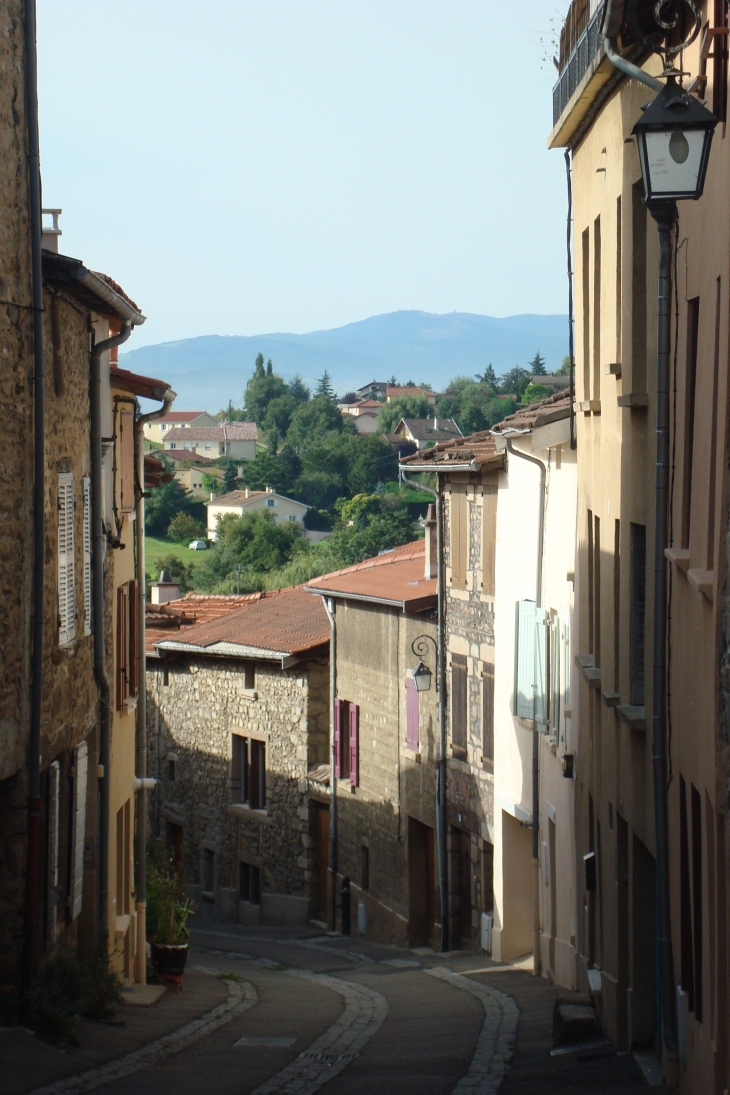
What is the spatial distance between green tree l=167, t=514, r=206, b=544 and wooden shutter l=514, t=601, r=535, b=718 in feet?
365

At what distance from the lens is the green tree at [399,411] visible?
190m

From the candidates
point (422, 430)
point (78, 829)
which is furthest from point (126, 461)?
point (422, 430)

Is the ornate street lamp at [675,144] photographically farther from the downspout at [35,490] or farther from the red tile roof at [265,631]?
the red tile roof at [265,631]

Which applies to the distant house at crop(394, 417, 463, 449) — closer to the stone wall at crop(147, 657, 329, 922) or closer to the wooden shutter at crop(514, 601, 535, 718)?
the stone wall at crop(147, 657, 329, 922)

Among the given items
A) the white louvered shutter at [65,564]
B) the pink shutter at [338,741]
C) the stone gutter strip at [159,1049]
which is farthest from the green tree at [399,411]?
the white louvered shutter at [65,564]

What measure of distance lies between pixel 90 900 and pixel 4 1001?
3056 mm

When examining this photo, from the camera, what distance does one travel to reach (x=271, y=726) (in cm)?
2556

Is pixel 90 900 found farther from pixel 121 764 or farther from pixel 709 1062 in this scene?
pixel 709 1062

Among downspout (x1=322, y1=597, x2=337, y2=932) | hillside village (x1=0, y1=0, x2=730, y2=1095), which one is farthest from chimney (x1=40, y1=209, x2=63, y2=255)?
downspout (x1=322, y1=597, x2=337, y2=932)

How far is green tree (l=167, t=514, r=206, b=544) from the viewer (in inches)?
4973

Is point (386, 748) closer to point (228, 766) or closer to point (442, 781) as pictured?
point (442, 781)

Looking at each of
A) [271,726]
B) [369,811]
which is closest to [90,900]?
[369,811]

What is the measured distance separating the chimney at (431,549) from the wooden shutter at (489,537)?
5.86 feet

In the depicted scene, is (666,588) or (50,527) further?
(50,527)
